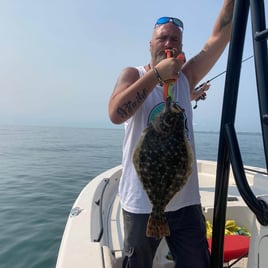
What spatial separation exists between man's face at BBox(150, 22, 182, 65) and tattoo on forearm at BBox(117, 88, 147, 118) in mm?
439

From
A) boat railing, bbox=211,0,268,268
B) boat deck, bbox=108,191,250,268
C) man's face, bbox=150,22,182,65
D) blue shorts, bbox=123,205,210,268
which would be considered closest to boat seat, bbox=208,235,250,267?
boat deck, bbox=108,191,250,268

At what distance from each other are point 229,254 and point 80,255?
4.20 feet

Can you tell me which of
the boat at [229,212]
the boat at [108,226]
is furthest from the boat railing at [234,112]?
the boat at [108,226]

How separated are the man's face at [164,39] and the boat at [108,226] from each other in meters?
1.14

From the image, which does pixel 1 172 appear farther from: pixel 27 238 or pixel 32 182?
pixel 27 238

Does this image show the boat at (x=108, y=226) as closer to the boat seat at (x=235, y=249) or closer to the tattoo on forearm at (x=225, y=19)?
the boat seat at (x=235, y=249)

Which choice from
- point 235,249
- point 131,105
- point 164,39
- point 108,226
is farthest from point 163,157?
point 108,226

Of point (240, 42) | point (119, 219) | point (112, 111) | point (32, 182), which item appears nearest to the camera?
point (240, 42)

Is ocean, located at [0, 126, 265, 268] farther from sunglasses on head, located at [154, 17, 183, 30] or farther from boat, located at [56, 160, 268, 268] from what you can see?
sunglasses on head, located at [154, 17, 183, 30]

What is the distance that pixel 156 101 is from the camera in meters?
2.02

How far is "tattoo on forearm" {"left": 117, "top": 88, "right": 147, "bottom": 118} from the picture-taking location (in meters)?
1.72

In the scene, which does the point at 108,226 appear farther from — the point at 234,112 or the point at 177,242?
the point at 234,112

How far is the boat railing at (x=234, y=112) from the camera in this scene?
135cm

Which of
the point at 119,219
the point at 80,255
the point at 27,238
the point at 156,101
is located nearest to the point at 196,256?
the point at 80,255
